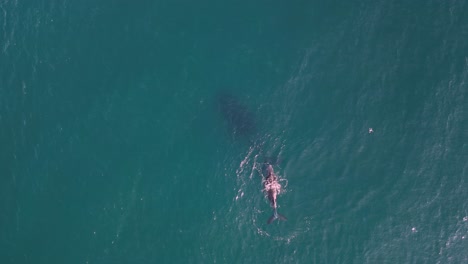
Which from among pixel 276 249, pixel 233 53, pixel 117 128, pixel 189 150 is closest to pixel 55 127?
pixel 117 128

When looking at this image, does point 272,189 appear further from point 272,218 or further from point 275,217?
point 272,218

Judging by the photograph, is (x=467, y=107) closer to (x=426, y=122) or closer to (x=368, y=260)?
(x=426, y=122)

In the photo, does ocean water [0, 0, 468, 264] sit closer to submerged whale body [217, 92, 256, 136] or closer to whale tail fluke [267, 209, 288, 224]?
submerged whale body [217, 92, 256, 136]

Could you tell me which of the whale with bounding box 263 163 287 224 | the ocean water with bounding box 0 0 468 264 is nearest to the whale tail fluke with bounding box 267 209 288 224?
the whale with bounding box 263 163 287 224

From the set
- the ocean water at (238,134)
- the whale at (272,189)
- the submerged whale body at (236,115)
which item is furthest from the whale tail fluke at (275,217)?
the submerged whale body at (236,115)

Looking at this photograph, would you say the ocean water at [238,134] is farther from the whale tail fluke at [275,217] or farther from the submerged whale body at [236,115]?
the whale tail fluke at [275,217]

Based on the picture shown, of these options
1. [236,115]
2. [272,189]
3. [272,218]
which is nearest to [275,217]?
[272,218]
